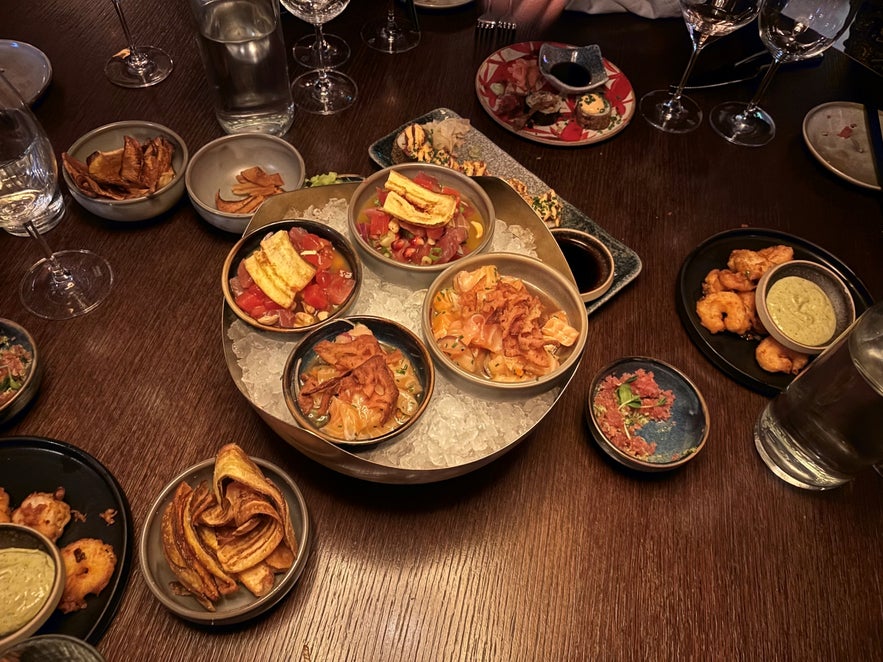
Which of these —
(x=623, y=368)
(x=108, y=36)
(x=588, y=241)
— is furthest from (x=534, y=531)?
(x=108, y=36)

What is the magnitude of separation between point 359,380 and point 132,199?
878 mm

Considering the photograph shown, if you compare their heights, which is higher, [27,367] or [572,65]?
[572,65]

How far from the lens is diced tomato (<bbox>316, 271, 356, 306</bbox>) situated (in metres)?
1.46

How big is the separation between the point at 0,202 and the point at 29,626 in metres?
0.88

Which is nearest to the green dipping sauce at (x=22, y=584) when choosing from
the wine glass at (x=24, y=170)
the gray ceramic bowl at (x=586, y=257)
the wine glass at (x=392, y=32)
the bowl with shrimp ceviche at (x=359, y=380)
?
the bowl with shrimp ceviche at (x=359, y=380)

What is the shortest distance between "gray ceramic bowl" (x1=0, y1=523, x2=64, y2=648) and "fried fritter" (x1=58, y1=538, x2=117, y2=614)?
0.14ft

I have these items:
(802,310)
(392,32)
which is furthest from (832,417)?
(392,32)

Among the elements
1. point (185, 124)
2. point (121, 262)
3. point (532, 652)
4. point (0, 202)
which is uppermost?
point (0, 202)

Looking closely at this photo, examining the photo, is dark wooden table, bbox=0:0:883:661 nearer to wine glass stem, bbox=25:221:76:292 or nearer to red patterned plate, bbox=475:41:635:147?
wine glass stem, bbox=25:221:76:292

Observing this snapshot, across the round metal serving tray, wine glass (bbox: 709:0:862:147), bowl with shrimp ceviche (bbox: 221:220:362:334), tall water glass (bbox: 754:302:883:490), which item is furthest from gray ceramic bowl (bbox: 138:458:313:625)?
wine glass (bbox: 709:0:862:147)

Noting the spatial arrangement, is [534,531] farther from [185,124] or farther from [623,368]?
[185,124]

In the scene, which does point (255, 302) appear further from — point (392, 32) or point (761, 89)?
point (761, 89)

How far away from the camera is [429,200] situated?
156cm

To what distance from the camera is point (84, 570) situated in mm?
1199
